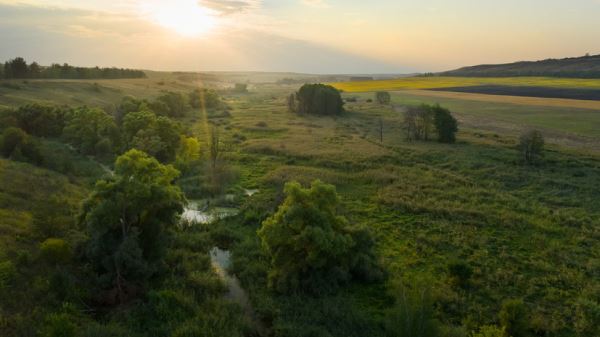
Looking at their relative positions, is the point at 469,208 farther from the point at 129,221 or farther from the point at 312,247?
the point at 129,221

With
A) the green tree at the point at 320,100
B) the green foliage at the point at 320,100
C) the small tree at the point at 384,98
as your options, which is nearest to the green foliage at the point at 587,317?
A: the green foliage at the point at 320,100

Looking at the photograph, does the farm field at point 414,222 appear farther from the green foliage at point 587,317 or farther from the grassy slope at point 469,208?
the green foliage at point 587,317

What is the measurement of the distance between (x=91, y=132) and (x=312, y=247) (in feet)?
145

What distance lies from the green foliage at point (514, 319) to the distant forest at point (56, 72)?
12821 centimetres

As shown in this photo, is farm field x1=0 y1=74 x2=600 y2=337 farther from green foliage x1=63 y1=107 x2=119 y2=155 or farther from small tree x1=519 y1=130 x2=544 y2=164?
green foliage x1=63 y1=107 x2=119 y2=155

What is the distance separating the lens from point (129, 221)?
22578 mm

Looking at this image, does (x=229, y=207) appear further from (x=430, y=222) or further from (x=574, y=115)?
(x=574, y=115)

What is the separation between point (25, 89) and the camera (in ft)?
294

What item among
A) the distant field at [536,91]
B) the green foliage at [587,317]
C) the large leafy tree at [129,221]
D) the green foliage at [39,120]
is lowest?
the green foliage at [587,317]

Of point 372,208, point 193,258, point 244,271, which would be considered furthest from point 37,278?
point 372,208

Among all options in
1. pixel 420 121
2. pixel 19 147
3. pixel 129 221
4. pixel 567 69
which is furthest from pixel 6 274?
pixel 567 69

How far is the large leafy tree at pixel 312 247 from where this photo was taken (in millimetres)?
22438

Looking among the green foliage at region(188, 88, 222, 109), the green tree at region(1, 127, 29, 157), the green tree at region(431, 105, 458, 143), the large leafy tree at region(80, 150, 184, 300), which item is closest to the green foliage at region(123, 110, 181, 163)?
the green tree at region(1, 127, 29, 157)

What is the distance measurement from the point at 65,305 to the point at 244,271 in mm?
9347
